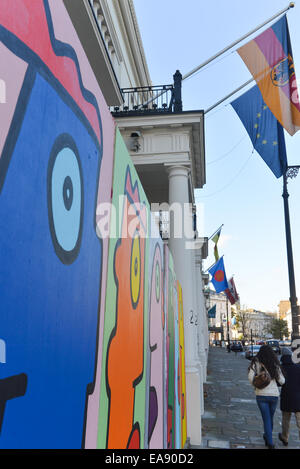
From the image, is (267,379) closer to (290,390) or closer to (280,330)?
(290,390)

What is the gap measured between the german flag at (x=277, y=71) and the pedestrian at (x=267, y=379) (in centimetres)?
520

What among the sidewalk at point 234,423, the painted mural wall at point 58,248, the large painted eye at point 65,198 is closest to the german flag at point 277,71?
the sidewalk at point 234,423

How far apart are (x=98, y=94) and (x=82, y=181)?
0.59 m

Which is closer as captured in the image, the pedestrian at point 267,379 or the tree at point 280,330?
the pedestrian at point 267,379

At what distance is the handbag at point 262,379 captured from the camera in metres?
5.82

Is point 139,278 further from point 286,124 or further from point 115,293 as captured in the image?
point 286,124

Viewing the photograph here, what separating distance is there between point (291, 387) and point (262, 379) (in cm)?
67

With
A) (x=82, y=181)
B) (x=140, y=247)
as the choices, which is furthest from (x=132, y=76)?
(x=82, y=181)

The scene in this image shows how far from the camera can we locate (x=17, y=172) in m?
0.98

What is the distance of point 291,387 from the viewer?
239 inches

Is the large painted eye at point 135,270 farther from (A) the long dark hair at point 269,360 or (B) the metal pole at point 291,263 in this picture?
(B) the metal pole at point 291,263

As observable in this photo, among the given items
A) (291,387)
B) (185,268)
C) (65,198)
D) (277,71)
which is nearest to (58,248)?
(65,198)

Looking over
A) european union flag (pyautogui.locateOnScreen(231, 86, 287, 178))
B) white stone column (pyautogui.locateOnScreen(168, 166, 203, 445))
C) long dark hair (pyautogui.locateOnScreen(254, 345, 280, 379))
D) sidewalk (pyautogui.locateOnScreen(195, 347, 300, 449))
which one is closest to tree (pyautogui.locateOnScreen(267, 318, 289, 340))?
sidewalk (pyautogui.locateOnScreen(195, 347, 300, 449))

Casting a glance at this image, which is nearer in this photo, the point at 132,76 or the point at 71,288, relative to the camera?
the point at 71,288
